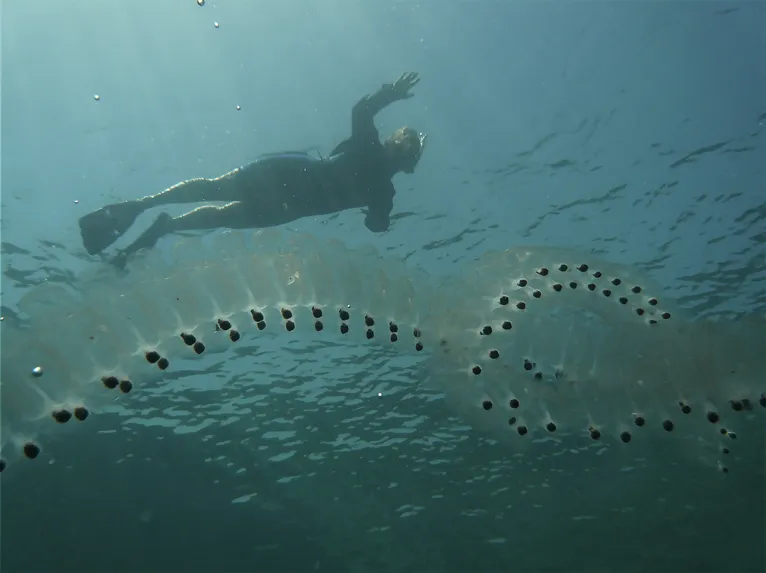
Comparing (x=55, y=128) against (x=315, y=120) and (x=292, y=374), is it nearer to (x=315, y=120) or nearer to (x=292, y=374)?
(x=315, y=120)

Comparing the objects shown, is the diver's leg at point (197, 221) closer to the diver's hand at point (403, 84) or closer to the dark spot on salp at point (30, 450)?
the diver's hand at point (403, 84)

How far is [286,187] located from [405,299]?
13.2 ft

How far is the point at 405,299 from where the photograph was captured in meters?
7.46

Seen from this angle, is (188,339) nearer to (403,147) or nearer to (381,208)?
(403,147)

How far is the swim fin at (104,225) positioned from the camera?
29.1 ft

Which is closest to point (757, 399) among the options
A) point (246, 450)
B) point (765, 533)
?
point (246, 450)

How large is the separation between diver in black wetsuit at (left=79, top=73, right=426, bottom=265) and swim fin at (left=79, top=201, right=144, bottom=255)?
1 cm

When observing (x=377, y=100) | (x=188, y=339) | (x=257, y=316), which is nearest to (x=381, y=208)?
(x=377, y=100)

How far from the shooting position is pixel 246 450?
22.0m

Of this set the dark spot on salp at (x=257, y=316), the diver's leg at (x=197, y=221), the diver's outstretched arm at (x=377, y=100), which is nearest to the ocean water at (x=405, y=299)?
the dark spot on salp at (x=257, y=316)

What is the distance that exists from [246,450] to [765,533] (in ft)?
103

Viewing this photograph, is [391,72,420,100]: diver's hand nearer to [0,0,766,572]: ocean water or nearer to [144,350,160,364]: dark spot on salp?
[0,0,766,572]: ocean water

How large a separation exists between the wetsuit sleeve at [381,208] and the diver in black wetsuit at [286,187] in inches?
3.0

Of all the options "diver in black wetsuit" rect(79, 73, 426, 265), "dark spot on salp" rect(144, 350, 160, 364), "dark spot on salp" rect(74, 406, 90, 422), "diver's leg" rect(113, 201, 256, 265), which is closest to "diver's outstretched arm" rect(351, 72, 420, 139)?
"diver in black wetsuit" rect(79, 73, 426, 265)
